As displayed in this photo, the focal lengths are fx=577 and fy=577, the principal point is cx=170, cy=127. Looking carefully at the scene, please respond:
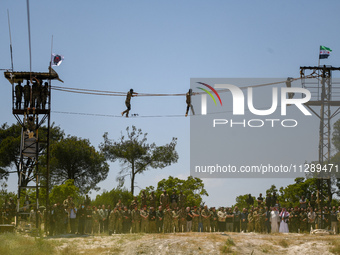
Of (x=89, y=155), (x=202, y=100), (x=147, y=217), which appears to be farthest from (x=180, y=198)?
(x=89, y=155)

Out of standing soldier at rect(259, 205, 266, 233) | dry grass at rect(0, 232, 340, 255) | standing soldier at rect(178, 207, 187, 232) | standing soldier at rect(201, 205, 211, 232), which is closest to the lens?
dry grass at rect(0, 232, 340, 255)

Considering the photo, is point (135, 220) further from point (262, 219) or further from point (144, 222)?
point (262, 219)

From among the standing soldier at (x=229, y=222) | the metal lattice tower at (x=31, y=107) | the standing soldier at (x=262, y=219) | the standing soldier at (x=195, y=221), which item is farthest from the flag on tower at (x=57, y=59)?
the standing soldier at (x=262, y=219)

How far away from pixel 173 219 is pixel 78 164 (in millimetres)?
30695

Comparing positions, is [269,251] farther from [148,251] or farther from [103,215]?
[103,215]

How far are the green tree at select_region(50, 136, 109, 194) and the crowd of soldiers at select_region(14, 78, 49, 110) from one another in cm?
2544

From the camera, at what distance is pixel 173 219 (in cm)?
3044

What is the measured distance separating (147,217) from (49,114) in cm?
779

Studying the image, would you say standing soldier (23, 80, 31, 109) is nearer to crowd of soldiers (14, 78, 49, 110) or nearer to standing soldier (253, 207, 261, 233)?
crowd of soldiers (14, 78, 49, 110)

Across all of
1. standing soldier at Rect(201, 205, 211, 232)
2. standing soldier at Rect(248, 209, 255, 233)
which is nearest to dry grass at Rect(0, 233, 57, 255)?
standing soldier at Rect(201, 205, 211, 232)

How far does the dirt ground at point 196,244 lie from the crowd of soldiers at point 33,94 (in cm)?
773

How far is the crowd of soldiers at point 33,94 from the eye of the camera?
103ft

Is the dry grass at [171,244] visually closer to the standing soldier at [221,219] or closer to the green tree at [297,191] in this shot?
the standing soldier at [221,219]

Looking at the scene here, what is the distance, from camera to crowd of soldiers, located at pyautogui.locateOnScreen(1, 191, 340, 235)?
98.7 feet
